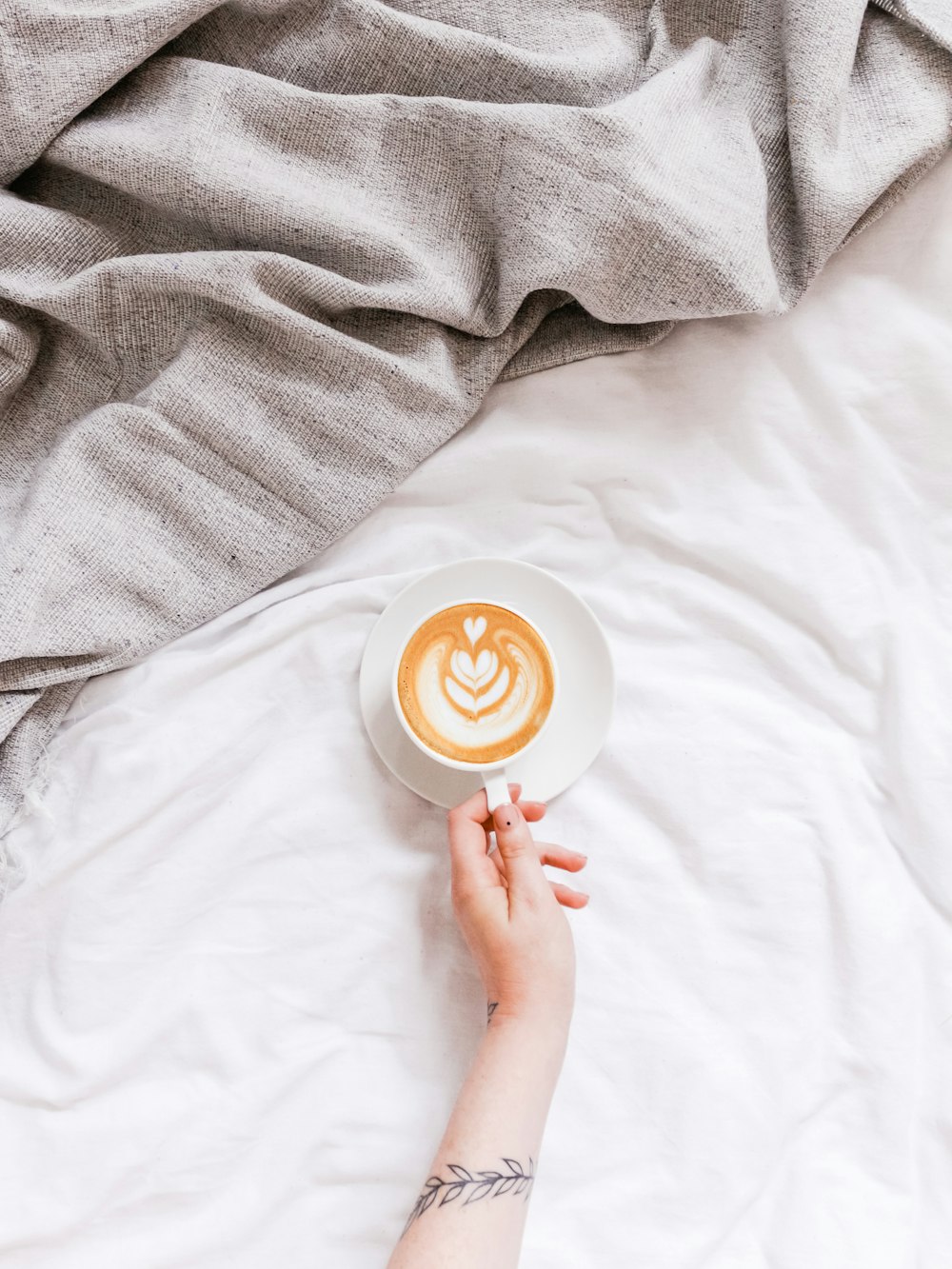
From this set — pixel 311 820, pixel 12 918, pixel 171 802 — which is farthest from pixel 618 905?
pixel 12 918

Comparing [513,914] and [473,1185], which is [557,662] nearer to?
[513,914]

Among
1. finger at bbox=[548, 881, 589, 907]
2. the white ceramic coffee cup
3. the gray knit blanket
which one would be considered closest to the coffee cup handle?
the white ceramic coffee cup

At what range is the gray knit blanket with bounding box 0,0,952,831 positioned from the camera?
33.7 inches

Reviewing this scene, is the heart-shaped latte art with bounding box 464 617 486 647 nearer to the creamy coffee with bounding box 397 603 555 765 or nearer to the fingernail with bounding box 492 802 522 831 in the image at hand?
the creamy coffee with bounding box 397 603 555 765

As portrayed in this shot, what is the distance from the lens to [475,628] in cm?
90

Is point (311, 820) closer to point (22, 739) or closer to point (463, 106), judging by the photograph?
point (22, 739)

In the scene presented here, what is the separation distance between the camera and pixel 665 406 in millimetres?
974

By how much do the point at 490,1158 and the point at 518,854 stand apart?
0.26m

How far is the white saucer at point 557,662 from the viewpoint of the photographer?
36.4 inches

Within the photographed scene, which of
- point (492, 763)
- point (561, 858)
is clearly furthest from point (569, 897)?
point (492, 763)

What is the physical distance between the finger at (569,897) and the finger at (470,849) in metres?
0.07

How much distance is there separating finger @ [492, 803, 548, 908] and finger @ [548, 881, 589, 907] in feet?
0.11

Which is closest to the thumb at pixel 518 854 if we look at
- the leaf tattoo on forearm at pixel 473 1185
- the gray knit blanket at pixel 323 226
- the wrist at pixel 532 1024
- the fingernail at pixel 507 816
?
the fingernail at pixel 507 816

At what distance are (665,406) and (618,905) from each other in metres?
0.54
